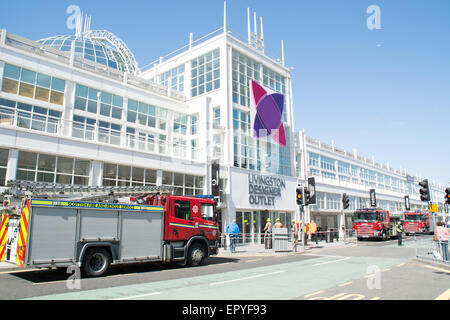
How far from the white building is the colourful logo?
0.67m

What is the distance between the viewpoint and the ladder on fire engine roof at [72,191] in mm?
10227

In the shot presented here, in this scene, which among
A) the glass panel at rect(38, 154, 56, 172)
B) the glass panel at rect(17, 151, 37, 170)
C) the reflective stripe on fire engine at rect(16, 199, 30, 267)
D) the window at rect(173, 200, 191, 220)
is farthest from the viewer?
the glass panel at rect(38, 154, 56, 172)

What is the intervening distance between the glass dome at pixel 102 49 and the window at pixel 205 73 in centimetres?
1105

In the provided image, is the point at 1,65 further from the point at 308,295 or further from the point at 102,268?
the point at 308,295

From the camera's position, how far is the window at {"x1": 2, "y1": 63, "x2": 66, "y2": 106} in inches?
768

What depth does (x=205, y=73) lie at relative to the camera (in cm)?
3144

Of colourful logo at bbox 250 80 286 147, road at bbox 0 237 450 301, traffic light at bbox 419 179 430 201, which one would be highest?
colourful logo at bbox 250 80 286 147

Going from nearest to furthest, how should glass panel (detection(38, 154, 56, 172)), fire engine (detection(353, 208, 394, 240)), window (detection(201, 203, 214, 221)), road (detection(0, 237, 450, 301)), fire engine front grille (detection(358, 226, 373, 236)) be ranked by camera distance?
road (detection(0, 237, 450, 301))
window (detection(201, 203, 214, 221))
glass panel (detection(38, 154, 56, 172))
fire engine (detection(353, 208, 394, 240))
fire engine front grille (detection(358, 226, 373, 236))

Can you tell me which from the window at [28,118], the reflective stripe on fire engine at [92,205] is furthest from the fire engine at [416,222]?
the window at [28,118]

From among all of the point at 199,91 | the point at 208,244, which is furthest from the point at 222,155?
the point at 208,244

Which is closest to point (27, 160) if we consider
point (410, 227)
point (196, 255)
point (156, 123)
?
point (196, 255)

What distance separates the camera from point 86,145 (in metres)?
19.1

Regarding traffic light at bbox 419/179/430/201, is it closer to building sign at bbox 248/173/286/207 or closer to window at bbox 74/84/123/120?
building sign at bbox 248/173/286/207

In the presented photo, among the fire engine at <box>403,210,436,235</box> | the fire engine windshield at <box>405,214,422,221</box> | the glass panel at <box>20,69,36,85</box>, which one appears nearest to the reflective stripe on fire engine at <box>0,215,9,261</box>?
the glass panel at <box>20,69,36,85</box>
